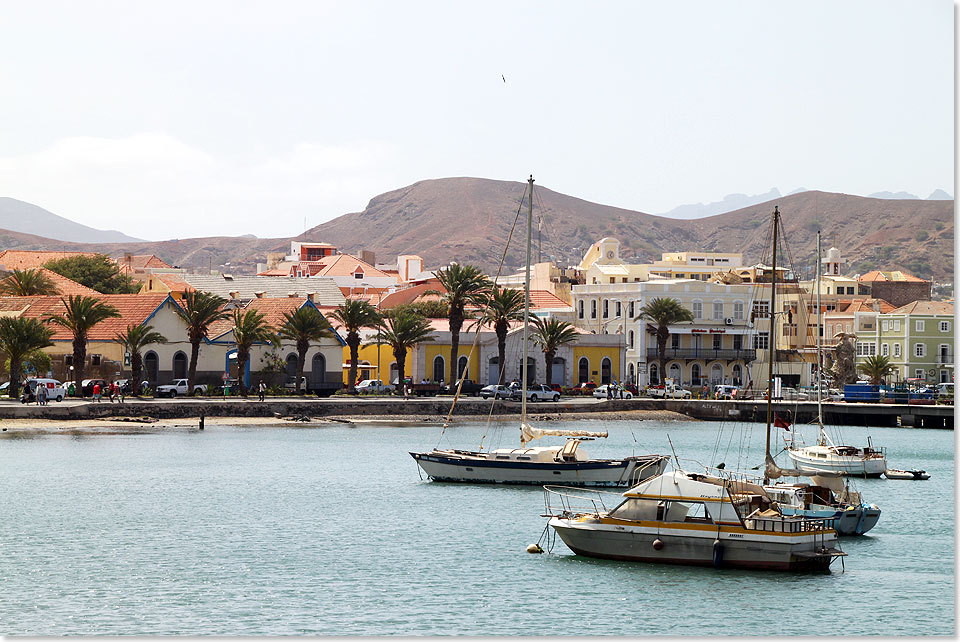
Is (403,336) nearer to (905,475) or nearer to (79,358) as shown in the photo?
(79,358)

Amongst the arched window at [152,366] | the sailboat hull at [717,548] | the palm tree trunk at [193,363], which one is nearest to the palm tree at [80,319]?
the palm tree trunk at [193,363]

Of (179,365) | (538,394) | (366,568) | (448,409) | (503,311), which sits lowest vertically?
(366,568)

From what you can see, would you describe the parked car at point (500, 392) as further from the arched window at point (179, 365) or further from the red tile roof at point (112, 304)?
the red tile roof at point (112, 304)

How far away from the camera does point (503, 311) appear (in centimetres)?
8150

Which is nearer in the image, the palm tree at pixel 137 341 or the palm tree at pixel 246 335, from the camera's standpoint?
the palm tree at pixel 137 341

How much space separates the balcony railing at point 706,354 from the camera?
95312mm

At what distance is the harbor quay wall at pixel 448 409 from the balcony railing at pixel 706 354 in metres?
13.0

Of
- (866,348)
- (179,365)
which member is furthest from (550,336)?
(866,348)

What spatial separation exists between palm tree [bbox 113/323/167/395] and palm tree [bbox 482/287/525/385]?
21027 mm

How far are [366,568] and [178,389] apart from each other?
50.5 m

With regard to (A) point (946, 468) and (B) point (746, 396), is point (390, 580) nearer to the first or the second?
(A) point (946, 468)

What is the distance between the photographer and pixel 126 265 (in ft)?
453

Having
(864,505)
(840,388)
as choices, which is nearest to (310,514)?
(864,505)

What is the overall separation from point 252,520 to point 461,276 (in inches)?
1864
